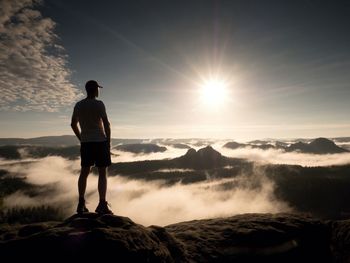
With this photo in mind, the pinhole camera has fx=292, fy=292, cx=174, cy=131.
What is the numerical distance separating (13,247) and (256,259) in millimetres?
7593

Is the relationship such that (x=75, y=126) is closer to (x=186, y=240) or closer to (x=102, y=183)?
(x=102, y=183)

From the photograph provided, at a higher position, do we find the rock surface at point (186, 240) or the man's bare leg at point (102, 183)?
the man's bare leg at point (102, 183)

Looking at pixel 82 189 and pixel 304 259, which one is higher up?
pixel 82 189

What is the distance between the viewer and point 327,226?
13.1 metres

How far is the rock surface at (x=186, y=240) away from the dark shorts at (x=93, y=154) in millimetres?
1814

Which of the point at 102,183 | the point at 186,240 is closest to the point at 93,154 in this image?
the point at 102,183

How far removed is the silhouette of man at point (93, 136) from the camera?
33.9 ft

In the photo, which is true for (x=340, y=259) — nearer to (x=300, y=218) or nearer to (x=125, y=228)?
(x=300, y=218)

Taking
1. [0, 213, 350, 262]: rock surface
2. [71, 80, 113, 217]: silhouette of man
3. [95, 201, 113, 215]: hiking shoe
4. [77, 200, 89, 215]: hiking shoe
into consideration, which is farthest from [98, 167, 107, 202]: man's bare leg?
[0, 213, 350, 262]: rock surface

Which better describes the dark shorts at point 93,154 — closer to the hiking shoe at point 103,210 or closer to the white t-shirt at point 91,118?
the white t-shirt at point 91,118

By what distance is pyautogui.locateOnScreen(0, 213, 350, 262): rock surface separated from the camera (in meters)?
7.52

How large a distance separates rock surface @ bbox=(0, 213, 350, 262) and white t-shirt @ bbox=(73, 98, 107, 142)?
2.74 metres

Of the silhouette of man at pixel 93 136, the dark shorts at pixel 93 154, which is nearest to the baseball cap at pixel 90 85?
the silhouette of man at pixel 93 136

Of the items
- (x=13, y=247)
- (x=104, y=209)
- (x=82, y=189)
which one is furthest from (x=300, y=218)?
(x=13, y=247)
